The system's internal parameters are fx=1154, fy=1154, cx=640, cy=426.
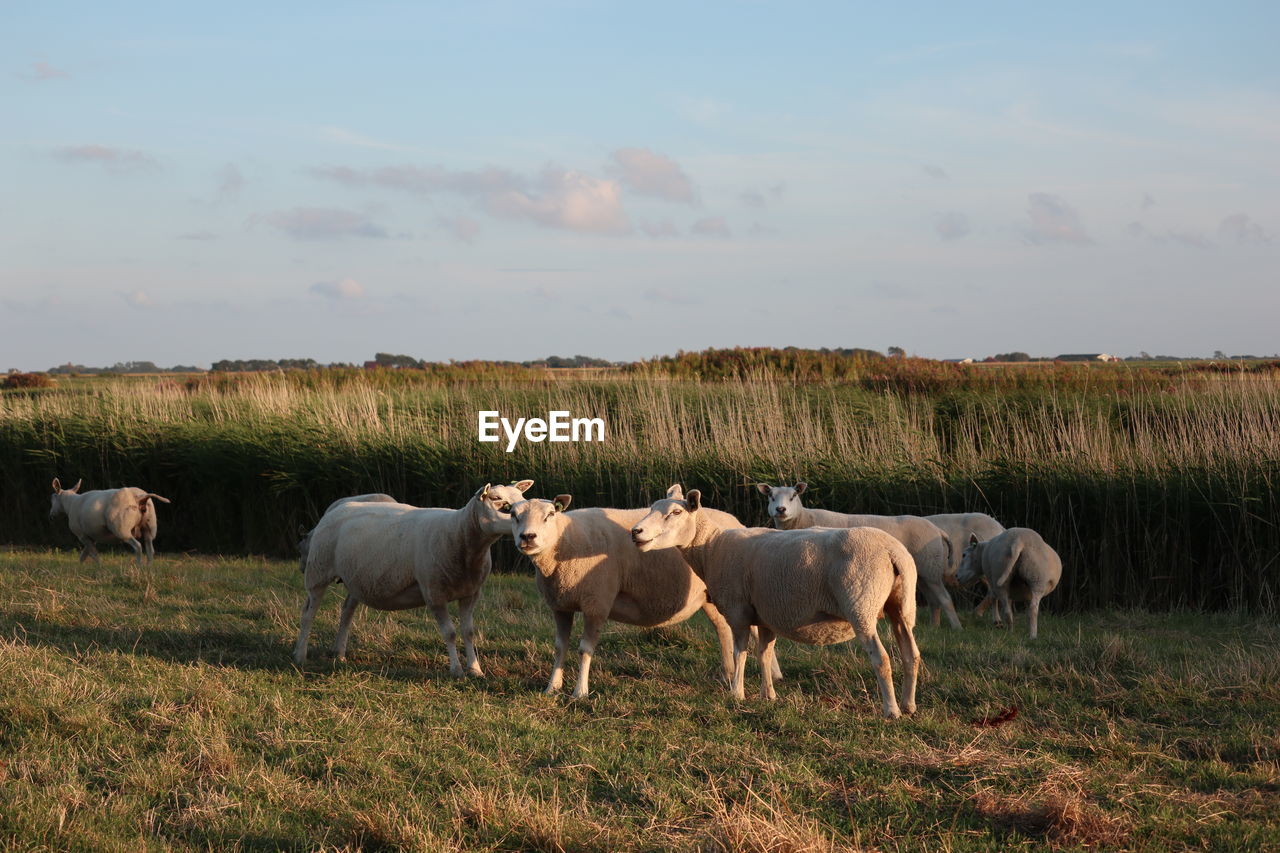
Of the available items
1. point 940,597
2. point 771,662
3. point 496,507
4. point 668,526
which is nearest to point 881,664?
point 771,662

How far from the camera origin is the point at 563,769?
6406 millimetres

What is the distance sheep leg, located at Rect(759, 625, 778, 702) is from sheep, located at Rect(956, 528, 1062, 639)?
3896mm

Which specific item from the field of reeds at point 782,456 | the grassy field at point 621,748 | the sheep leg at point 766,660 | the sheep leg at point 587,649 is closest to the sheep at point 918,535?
the grassy field at point 621,748

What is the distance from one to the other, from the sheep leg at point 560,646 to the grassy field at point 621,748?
274 mm

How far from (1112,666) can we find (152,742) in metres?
6.98

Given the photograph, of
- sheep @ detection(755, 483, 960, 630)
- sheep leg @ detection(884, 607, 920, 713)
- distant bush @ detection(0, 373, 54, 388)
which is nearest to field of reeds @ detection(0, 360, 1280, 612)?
sheep @ detection(755, 483, 960, 630)

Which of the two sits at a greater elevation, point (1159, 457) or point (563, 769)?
point (1159, 457)

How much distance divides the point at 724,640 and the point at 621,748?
2.42 meters

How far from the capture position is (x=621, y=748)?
693cm

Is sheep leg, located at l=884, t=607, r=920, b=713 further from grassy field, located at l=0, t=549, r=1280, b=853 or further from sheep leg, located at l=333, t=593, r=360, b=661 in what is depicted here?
sheep leg, located at l=333, t=593, r=360, b=661

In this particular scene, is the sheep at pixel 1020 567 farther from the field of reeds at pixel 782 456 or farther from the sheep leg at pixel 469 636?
the sheep leg at pixel 469 636

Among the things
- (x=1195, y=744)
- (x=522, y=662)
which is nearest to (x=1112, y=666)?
(x=1195, y=744)

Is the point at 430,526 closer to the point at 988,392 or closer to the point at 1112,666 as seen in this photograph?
the point at 1112,666

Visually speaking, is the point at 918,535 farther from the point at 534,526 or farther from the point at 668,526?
the point at 534,526
